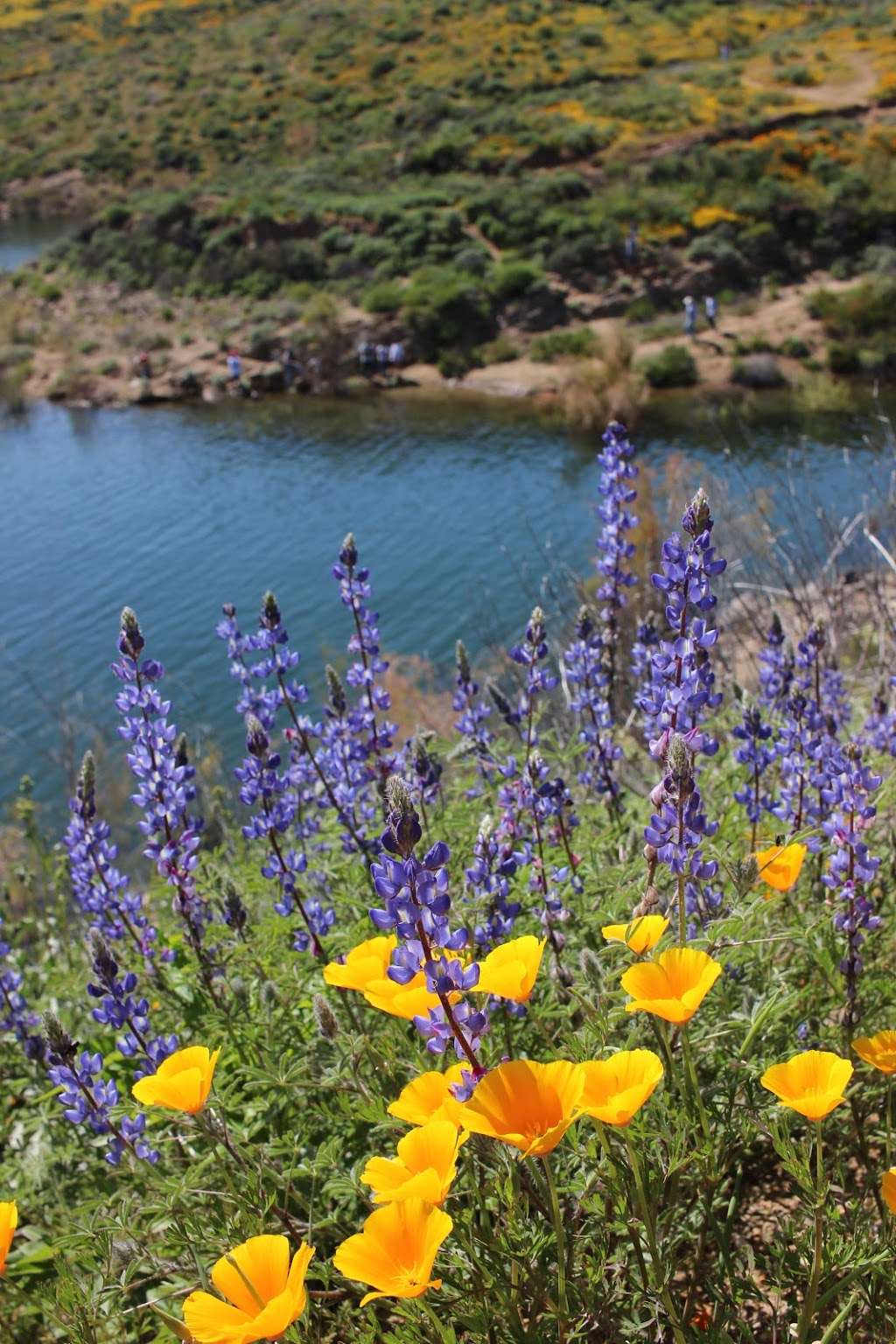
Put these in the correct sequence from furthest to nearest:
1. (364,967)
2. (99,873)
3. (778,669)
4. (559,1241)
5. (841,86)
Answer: (841,86) < (778,669) < (99,873) < (364,967) < (559,1241)

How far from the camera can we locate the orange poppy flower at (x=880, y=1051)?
182cm

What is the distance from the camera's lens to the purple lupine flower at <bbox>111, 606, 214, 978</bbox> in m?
2.93

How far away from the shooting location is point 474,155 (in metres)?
47.2

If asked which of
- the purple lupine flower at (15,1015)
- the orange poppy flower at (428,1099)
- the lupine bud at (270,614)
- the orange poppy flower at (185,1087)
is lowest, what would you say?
the purple lupine flower at (15,1015)

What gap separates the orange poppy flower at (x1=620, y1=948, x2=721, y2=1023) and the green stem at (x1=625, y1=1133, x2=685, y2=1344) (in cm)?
22

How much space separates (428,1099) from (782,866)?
0.92m

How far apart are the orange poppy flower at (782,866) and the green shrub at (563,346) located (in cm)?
2905

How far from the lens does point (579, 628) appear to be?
11.6 ft

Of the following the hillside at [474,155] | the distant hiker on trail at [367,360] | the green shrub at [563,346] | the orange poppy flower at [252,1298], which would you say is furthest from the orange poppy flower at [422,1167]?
the hillside at [474,155]

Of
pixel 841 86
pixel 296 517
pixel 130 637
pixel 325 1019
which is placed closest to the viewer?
pixel 325 1019

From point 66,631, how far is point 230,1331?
1705 centimetres

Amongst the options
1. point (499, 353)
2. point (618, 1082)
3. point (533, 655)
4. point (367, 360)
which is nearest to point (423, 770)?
point (533, 655)

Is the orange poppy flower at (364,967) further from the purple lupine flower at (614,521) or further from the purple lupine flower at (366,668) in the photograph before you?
the purple lupine flower at (614,521)

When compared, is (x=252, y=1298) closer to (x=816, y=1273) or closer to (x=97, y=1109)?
(x=816, y=1273)
